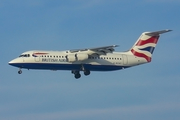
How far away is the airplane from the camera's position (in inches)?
2306

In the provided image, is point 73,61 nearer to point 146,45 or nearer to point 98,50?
point 98,50

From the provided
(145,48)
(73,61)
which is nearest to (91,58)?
(73,61)

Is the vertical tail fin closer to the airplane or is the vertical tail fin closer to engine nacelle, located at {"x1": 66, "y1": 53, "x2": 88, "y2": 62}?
the airplane

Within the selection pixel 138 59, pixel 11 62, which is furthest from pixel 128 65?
pixel 11 62

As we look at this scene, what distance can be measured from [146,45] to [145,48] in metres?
0.41

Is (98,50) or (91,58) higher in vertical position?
(98,50)

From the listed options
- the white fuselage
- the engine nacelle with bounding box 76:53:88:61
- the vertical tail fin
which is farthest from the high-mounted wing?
the vertical tail fin

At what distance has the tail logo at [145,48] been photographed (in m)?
63.3

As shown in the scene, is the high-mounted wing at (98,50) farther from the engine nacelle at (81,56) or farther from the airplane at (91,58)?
the engine nacelle at (81,56)

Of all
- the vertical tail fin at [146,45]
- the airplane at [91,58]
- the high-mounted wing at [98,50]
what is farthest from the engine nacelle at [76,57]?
the vertical tail fin at [146,45]

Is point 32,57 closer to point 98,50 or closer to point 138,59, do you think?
point 98,50

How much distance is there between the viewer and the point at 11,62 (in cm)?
5866

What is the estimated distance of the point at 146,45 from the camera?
210ft

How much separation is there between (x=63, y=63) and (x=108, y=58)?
5.57m
